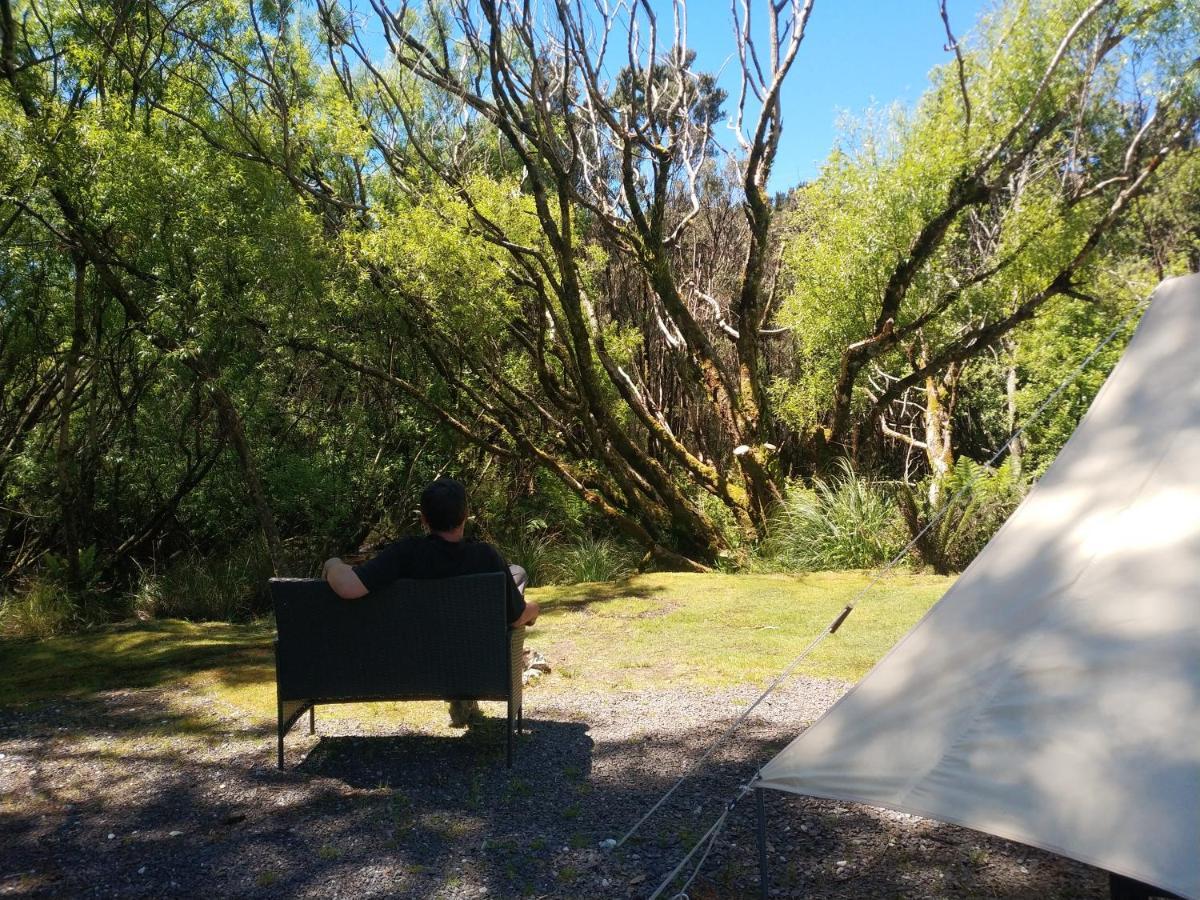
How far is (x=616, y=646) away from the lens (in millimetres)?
6027

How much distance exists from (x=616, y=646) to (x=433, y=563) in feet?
8.91

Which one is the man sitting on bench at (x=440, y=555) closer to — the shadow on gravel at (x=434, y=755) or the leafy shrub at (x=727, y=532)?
the shadow on gravel at (x=434, y=755)

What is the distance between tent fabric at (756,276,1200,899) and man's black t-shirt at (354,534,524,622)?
1522 millimetres

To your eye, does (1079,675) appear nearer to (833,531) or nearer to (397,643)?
(397,643)

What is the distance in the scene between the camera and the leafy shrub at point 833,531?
923 centimetres

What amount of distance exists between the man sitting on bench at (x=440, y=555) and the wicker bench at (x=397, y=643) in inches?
3.5

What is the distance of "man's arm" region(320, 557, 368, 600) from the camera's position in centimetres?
334

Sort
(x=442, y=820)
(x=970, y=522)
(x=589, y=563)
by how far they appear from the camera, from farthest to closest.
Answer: (x=589, y=563)
(x=970, y=522)
(x=442, y=820)

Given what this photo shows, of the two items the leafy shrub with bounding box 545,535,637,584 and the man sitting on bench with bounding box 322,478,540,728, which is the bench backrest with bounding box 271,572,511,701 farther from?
the leafy shrub with bounding box 545,535,637,584

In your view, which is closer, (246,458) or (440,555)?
(440,555)

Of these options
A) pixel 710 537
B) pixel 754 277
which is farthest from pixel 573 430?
pixel 754 277

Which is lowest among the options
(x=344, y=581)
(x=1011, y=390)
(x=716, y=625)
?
(x=716, y=625)

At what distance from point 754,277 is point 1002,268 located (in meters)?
2.94

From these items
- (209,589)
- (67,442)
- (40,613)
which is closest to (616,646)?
(40,613)
